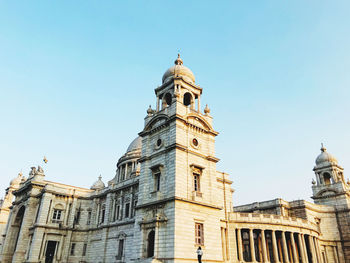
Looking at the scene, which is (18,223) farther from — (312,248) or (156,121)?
(312,248)

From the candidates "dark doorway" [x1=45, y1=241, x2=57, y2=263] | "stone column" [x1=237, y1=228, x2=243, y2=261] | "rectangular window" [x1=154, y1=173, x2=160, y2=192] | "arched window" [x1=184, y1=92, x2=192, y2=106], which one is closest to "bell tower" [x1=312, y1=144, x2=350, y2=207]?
"stone column" [x1=237, y1=228, x2=243, y2=261]

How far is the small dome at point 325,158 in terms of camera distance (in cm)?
5653

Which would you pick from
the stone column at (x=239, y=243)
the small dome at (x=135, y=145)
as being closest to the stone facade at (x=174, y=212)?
the stone column at (x=239, y=243)

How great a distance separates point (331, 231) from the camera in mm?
47250

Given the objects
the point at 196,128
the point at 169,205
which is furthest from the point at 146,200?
the point at 196,128

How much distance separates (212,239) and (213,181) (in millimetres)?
5646

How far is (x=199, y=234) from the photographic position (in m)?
25.2

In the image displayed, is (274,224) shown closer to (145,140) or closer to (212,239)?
(212,239)

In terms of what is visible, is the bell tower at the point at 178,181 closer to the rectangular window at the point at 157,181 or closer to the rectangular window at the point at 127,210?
the rectangular window at the point at 157,181

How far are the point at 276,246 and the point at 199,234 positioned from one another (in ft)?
44.5

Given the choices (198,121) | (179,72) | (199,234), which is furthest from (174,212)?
(179,72)

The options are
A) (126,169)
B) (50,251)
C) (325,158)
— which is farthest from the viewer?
(325,158)

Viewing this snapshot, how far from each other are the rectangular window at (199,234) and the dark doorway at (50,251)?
29520 millimetres

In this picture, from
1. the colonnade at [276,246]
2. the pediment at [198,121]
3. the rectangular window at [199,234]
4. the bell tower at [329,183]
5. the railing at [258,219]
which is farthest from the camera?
the bell tower at [329,183]
